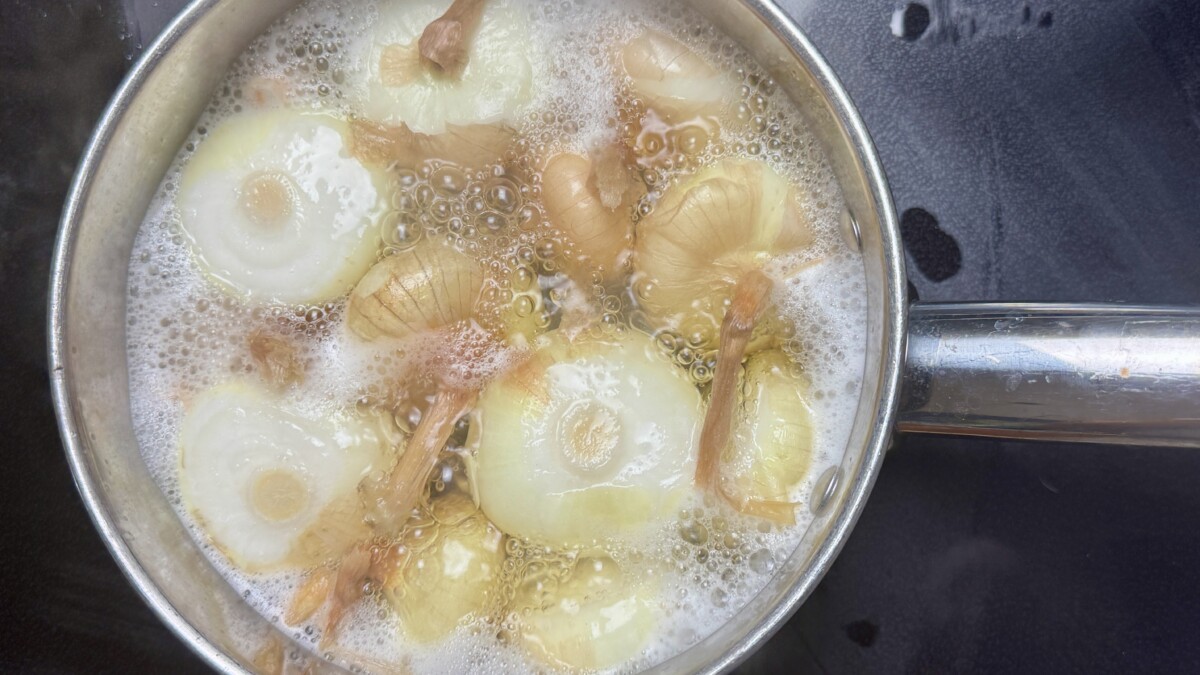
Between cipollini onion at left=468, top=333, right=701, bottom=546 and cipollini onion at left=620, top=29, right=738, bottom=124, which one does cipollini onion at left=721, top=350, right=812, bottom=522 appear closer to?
cipollini onion at left=468, top=333, right=701, bottom=546

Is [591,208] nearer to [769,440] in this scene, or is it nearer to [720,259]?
[720,259]

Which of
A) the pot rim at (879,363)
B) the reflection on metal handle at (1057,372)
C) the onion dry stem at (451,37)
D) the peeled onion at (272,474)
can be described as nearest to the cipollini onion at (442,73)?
the onion dry stem at (451,37)

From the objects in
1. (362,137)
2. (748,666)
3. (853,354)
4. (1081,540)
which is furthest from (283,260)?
(1081,540)

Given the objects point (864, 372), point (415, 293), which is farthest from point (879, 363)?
point (415, 293)

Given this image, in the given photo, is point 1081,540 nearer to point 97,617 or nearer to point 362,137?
point 362,137

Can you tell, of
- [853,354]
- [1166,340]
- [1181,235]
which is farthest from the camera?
[1181,235]

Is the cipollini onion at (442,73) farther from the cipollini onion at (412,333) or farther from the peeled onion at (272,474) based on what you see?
the peeled onion at (272,474)

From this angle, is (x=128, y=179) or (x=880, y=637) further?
(x=880, y=637)
